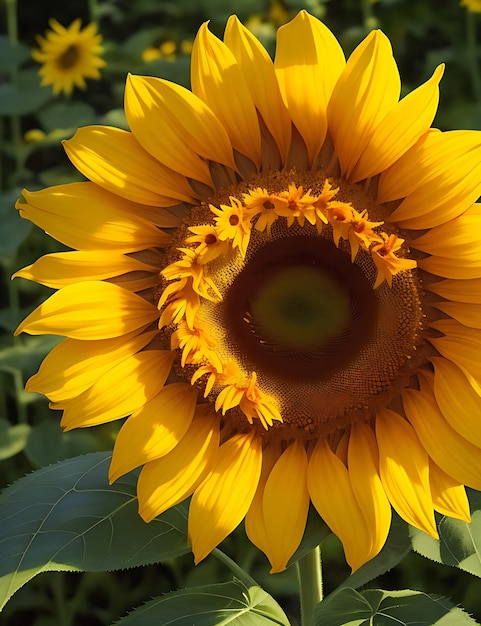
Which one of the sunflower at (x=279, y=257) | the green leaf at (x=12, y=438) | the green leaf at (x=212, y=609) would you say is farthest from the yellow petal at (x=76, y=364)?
the green leaf at (x=12, y=438)

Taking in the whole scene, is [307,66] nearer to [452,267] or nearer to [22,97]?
[452,267]

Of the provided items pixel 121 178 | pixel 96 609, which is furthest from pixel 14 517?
pixel 96 609

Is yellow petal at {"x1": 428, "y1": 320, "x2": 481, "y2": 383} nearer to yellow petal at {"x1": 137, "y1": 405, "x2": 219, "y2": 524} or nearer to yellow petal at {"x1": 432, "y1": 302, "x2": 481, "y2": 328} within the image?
yellow petal at {"x1": 432, "y1": 302, "x2": 481, "y2": 328}

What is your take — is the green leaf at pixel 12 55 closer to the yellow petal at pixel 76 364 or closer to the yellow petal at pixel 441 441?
the yellow petal at pixel 76 364

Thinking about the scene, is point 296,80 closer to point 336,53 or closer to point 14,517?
point 336,53

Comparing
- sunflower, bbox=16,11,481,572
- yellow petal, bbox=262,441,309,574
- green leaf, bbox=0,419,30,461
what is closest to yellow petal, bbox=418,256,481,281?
sunflower, bbox=16,11,481,572

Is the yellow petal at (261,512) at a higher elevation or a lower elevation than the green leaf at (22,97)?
lower

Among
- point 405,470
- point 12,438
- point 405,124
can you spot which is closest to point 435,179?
point 405,124
